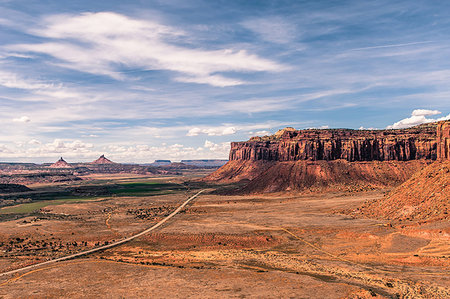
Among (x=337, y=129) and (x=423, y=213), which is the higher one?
(x=337, y=129)

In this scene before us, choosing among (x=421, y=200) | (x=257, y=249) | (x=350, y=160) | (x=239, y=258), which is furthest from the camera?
(x=350, y=160)

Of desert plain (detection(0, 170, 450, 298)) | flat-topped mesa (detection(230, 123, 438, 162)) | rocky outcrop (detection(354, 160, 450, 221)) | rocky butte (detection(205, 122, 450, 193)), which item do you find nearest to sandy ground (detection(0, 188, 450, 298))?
desert plain (detection(0, 170, 450, 298))

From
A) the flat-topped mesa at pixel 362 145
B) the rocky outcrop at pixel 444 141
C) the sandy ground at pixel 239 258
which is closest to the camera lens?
the sandy ground at pixel 239 258

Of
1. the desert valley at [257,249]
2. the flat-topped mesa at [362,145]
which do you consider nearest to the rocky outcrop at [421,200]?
the desert valley at [257,249]

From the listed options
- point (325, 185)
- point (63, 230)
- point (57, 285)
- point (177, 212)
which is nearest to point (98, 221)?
point (63, 230)

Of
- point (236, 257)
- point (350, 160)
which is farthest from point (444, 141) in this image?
point (350, 160)

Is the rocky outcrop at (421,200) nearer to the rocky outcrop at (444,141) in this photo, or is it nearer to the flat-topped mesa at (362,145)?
the rocky outcrop at (444,141)

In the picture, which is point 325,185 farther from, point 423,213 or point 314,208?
point 423,213

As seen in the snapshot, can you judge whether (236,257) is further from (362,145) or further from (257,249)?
(362,145)

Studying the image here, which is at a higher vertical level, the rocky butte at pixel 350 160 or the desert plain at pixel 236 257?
the rocky butte at pixel 350 160
